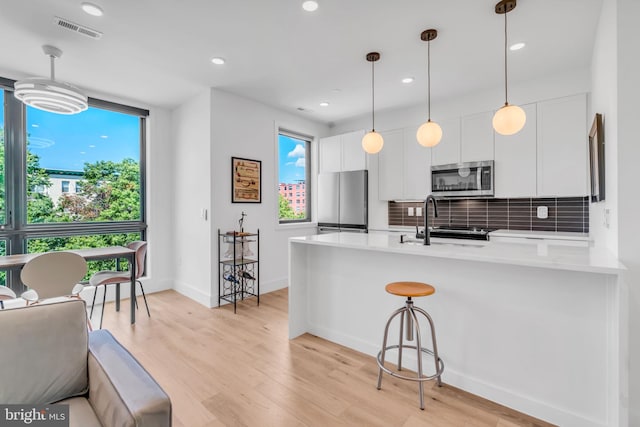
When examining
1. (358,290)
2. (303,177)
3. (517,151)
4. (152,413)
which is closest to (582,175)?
(517,151)

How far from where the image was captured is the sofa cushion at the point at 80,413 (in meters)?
1.10

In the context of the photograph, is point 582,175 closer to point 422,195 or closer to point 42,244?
point 422,195

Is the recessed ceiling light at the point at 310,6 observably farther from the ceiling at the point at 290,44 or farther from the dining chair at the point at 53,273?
the dining chair at the point at 53,273

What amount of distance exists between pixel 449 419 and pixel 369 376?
0.60 metres

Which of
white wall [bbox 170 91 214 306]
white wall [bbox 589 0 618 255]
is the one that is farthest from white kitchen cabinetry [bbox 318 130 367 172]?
white wall [bbox 589 0 618 255]

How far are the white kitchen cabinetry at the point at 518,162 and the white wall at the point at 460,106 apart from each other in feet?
0.82

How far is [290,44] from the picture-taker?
2762 millimetres

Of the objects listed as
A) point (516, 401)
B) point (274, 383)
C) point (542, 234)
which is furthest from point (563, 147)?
point (274, 383)

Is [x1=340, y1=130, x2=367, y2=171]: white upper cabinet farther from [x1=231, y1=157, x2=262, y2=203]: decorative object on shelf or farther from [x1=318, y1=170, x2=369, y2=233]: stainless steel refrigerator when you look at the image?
[x1=231, y1=157, x2=262, y2=203]: decorative object on shelf

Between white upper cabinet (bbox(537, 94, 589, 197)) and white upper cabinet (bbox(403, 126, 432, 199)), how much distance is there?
4.16ft

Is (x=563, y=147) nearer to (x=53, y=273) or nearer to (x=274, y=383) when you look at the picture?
(x=274, y=383)

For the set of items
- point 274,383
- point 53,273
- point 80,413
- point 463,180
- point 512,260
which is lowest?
point 274,383

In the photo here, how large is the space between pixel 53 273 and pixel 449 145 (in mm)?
4425

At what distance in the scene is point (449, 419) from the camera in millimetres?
1798
